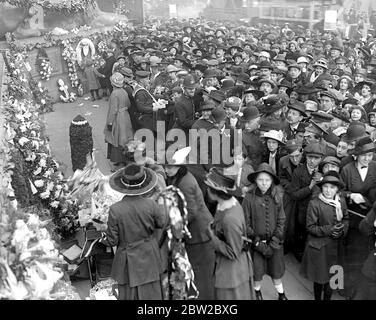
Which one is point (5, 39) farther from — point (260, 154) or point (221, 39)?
point (260, 154)

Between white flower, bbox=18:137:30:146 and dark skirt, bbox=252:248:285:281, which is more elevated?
white flower, bbox=18:137:30:146

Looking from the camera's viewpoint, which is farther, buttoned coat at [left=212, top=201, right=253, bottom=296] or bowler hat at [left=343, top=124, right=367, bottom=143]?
bowler hat at [left=343, top=124, right=367, bottom=143]

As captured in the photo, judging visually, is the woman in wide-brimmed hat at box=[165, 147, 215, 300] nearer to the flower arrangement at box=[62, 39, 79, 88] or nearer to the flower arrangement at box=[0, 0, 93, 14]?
the flower arrangement at box=[62, 39, 79, 88]

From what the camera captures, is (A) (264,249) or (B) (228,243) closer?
(B) (228,243)

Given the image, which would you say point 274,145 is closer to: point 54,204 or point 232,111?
point 232,111

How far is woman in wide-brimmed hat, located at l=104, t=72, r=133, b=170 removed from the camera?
864 centimetres

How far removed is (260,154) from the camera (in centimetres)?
640

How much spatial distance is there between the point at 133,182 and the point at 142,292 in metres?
1.07

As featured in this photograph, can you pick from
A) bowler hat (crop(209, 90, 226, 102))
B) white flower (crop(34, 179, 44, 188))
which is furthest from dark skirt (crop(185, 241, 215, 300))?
bowler hat (crop(209, 90, 226, 102))

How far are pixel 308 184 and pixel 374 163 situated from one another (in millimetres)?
758

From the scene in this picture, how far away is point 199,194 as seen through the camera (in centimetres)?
505

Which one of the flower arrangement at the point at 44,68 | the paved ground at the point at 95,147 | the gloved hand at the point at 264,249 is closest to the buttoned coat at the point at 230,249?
the gloved hand at the point at 264,249

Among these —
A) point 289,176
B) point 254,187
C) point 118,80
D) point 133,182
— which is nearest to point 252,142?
point 289,176

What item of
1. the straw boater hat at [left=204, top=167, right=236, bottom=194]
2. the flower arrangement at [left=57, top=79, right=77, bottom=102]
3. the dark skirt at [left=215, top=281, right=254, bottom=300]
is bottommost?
the flower arrangement at [left=57, top=79, right=77, bottom=102]
